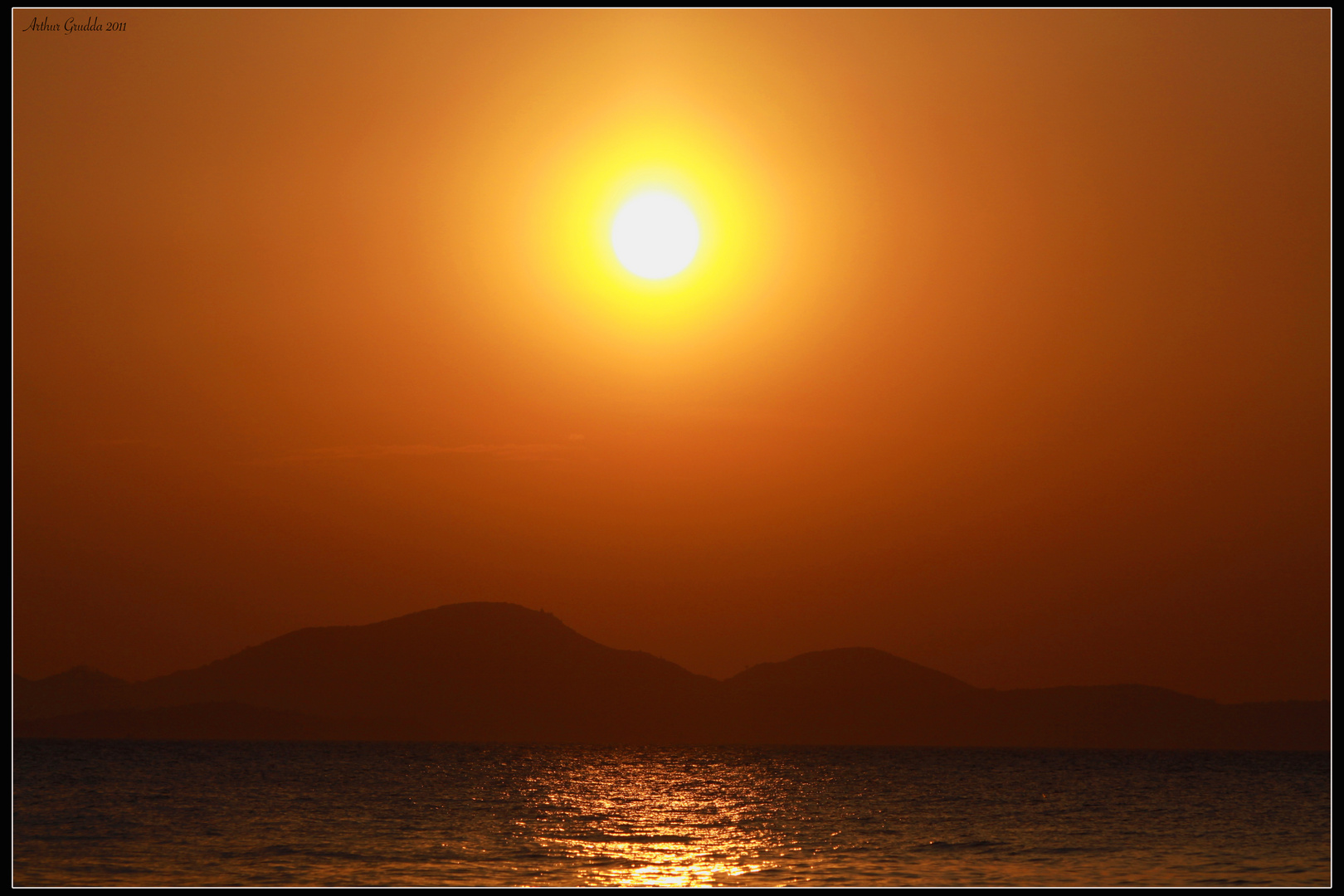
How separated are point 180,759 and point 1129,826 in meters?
95.9

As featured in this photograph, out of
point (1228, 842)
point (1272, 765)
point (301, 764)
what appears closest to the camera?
point (1228, 842)

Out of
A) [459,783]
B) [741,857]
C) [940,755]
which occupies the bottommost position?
[940,755]

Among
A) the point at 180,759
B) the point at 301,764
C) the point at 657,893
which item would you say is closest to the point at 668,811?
the point at 657,893

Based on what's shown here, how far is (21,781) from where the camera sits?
8050cm

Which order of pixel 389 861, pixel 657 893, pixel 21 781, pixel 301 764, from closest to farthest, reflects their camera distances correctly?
1. pixel 657 893
2. pixel 389 861
3. pixel 21 781
4. pixel 301 764

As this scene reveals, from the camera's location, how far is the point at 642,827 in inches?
2328

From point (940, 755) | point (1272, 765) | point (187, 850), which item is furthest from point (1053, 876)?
point (940, 755)

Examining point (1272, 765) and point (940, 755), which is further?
point (940, 755)

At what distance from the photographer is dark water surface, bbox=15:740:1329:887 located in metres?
41.2

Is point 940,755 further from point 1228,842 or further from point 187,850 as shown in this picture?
point 187,850

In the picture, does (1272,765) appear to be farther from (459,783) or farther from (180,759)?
(180,759)

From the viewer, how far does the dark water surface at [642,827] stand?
135 feet

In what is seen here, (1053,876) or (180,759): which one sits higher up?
(1053,876)

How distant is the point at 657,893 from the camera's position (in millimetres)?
35312
